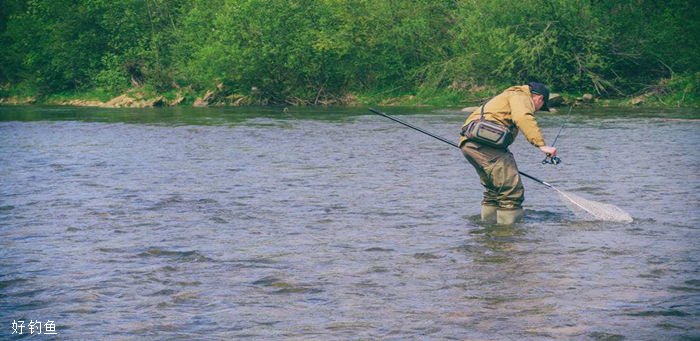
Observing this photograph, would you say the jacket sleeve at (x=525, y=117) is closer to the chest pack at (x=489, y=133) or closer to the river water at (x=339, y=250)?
the chest pack at (x=489, y=133)

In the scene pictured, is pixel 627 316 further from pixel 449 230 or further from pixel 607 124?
pixel 607 124

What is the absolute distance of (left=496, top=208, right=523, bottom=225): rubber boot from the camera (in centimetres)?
1119

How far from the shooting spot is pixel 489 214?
11.4 metres

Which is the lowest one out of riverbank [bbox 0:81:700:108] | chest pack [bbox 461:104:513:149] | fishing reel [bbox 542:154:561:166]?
riverbank [bbox 0:81:700:108]

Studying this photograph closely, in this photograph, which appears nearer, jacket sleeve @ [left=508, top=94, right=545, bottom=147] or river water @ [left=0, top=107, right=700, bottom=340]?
river water @ [left=0, top=107, right=700, bottom=340]

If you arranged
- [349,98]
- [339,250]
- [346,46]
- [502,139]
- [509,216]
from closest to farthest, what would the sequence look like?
[339,250] → [502,139] → [509,216] → [346,46] → [349,98]

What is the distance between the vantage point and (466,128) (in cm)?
1109

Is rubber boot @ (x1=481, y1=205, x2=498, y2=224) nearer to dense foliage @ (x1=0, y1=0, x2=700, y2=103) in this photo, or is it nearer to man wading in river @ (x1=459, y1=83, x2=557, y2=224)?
man wading in river @ (x1=459, y1=83, x2=557, y2=224)

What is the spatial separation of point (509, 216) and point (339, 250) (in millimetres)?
2329

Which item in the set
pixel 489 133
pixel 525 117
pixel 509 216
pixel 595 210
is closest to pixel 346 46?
pixel 595 210

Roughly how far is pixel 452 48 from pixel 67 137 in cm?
2402

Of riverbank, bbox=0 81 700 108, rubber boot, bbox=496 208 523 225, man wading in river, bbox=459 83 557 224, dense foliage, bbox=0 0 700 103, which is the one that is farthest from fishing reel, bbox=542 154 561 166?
dense foliage, bbox=0 0 700 103

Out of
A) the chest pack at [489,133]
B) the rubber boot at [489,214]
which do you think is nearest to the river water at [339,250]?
the rubber boot at [489,214]

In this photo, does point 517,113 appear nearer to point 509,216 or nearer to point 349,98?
point 509,216
